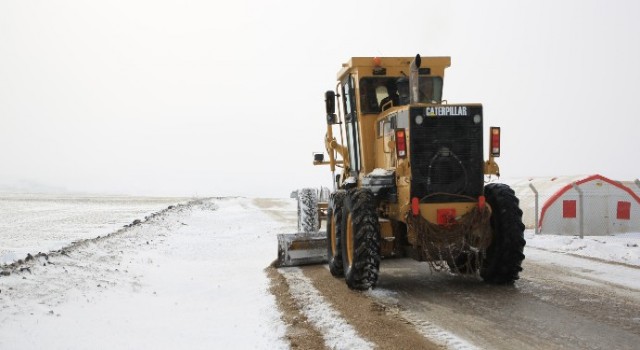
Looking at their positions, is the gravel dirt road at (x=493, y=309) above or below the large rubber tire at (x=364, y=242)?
below

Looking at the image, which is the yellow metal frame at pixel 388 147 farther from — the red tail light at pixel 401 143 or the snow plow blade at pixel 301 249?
the snow plow blade at pixel 301 249

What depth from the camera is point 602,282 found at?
8273mm

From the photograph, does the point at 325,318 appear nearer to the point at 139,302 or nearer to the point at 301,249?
the point at 139,302

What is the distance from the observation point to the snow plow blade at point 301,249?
10.4 meters

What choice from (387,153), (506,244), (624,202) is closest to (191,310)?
(387,153)

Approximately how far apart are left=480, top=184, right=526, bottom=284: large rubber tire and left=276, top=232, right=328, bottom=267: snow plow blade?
3515 mm

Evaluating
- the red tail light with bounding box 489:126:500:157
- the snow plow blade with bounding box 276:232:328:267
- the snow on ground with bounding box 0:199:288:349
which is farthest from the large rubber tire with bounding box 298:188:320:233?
the red tail light with bounding box 489:126:500:157

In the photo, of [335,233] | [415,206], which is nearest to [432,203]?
[415,206]

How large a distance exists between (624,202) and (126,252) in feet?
44.1

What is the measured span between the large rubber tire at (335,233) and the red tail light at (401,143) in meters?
1.32

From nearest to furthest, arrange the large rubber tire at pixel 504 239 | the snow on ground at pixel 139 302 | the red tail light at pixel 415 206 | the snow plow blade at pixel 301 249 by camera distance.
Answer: the snow on ground at pixel 139 302
the red tail light at pixel 415 206
the large rubber tire at pixel 504 239
the snow plow blade at pixel 301 249

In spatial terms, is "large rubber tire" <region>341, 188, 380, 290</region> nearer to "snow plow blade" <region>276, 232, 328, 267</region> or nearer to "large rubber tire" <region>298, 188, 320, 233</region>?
"snow plow blade" <region>276, 232, 328, 267</region>

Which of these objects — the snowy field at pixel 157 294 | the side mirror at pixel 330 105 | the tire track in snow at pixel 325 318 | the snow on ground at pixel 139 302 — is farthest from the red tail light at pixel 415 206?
the side mirror at pixel 330 105

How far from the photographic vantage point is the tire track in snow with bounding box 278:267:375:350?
5309 millimetres
